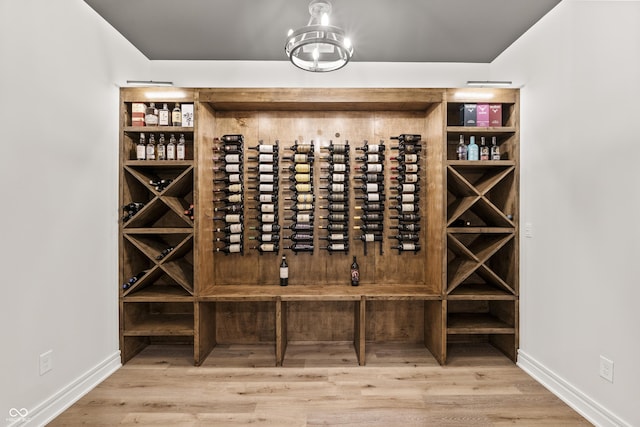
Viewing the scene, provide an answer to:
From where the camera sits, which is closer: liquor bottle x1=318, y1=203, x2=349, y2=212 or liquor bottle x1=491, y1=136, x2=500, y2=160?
liquor bottle x1=491, y1=136, x2=500, y2=160

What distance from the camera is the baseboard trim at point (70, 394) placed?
6.52 feet

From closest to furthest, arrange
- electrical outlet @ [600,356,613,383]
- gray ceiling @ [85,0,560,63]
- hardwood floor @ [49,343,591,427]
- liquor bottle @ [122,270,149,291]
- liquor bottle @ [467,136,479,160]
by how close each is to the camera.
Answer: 1. electrical outlet @ [600,356,613,383]
2. hardwood floor @ [49,343,591,427]
3. gray ceiling @ [85,0,560,63]
4. liquor bottle @ [122,270,149,291]
5. liquor bottle @ [467,136,479,160]

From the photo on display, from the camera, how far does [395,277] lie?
10.8ft

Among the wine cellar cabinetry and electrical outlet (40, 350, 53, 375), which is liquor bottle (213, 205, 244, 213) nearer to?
the wine cellar cabinetry

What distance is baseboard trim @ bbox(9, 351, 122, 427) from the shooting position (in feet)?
6.52

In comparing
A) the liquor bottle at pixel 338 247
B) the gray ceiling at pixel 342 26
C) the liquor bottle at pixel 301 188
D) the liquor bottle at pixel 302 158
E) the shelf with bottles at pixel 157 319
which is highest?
the gray ceiling at pixel 342 26

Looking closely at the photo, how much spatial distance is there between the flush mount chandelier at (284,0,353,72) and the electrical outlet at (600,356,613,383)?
241cm

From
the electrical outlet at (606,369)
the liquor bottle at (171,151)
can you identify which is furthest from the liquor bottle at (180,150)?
the electrical outlet at (606,369)

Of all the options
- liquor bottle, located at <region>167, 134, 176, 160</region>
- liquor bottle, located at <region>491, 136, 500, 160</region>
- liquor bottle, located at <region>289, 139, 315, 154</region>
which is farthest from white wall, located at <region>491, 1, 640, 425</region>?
liquor bottle, located at <region>167, 134, 176, 160</region>

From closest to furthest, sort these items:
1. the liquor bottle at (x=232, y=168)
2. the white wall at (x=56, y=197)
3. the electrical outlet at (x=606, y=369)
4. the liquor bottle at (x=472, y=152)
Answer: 1. the white wall at (x=56, y=197)
2. the electrical outlet at (x=606, y=369)
3. the liquor bottle at (x=472, y=152)
4. the liquor bottle at (x=232, y=168)

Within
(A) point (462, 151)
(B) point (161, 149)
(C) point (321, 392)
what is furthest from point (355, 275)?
(B) point (161, 149)

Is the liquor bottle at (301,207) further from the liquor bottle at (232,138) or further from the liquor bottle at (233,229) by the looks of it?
the liquor bottle at (232,138)

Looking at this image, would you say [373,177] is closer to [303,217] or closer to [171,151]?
[303,217]

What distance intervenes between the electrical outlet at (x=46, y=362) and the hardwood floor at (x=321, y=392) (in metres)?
0.34
